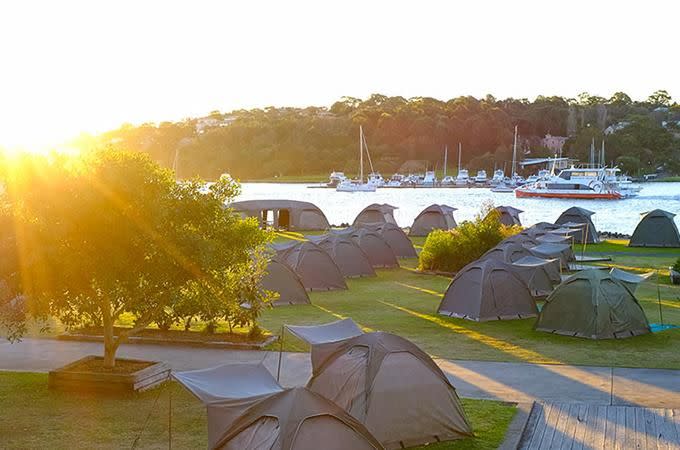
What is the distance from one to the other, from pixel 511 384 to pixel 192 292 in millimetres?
6194

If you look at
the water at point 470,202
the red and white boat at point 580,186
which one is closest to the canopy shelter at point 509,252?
the water at point 470,202

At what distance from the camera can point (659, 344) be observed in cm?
1952

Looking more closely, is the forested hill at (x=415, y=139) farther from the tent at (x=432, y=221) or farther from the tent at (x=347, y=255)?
the tent at (x=347, y=255)

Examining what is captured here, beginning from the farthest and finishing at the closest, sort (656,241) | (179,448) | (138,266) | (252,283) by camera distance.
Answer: (656,241), (252,283), (138,266), (179,448)

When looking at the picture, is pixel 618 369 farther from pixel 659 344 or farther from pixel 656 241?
pixel 656 241

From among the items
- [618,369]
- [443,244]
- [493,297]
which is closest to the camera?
[618,369]

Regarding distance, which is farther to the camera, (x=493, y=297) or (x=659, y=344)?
(x=493, y=297)

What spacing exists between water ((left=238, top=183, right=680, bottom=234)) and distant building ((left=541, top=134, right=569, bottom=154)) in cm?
2117

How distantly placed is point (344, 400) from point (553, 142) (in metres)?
149

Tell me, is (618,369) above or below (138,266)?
below

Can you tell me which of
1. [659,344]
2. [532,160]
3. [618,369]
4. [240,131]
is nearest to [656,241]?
[659,344]

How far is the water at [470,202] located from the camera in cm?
7988

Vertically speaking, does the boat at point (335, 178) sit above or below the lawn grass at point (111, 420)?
above

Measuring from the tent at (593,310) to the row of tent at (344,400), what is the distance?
8.37 metres
